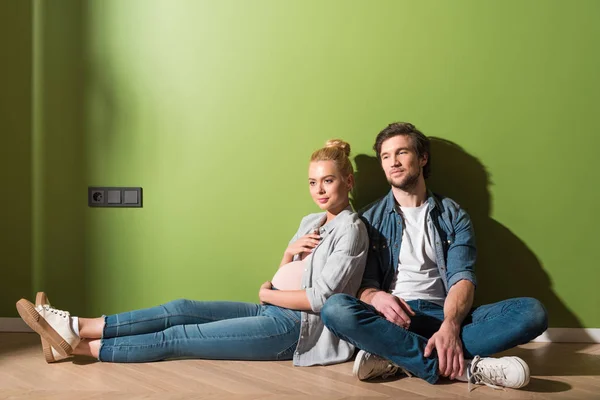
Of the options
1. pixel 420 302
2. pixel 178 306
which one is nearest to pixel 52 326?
pixel 178 306

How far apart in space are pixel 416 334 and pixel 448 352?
0.43 ft

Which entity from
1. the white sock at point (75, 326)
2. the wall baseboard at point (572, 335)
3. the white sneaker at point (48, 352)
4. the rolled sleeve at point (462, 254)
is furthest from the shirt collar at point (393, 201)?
the white sneaker at point (48, 352)

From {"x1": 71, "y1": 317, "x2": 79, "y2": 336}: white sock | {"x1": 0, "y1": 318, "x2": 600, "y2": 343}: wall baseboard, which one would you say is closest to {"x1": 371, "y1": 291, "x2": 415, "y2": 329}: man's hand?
{"x1": 0, "y1": 318, "x2": 600, "y2": 343}: wall baseboard

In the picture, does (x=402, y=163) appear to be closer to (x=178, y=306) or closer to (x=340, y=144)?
(x=340, y=144)

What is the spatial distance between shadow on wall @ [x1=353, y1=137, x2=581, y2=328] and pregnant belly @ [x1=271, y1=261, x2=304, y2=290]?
0.77 meters

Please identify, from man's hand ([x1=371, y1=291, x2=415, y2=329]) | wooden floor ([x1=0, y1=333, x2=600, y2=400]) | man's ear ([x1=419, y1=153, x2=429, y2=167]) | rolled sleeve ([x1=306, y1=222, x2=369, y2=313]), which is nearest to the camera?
wooden floor ([x1=0, y1=333, x2=600, y2=400])

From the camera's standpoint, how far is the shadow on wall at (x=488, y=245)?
9.04 feet

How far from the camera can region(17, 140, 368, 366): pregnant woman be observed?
2307mm

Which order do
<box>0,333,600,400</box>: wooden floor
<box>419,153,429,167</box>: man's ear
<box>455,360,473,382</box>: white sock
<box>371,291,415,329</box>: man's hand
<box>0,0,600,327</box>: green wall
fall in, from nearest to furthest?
<box>0,333,600,400</box>: wooden floor, <box>455,360,473,382</box>: white sock, <box>371,291,415,329</box>: man's hand, <box>419,153,429,167</box>: man's ear, <box>0,0,600,327</box>: green wall

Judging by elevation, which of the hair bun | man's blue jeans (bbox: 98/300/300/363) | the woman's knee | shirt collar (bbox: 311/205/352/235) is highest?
the hair bun

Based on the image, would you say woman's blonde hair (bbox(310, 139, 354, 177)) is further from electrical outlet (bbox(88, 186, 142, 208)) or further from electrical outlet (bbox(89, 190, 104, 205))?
electrical outlet (bbox(89, 190, 104, 205))

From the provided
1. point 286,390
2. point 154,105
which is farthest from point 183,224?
point 286,390

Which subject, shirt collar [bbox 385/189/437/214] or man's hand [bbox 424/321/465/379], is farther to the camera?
shirt collar [bbox 385/189/437/214]

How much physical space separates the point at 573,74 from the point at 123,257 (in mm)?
2273
